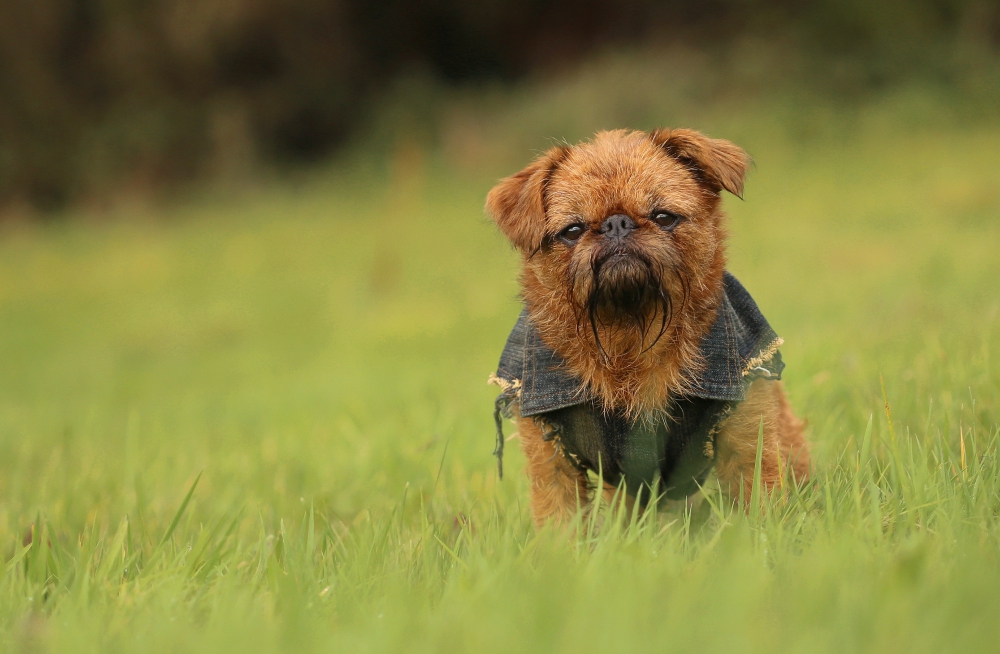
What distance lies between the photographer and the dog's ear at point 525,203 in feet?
10.2

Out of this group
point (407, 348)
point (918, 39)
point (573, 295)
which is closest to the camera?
point (573, 295)

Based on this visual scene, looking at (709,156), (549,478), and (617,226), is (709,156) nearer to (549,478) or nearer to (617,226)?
(617,226)

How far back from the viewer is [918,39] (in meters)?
16.7

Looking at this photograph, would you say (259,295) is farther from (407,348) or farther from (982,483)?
(982,483)

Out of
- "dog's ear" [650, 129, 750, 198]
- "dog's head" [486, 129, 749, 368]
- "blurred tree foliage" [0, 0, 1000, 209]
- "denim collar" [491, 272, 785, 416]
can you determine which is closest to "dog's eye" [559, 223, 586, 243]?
"dog's head" [486, 129, 749, 368]

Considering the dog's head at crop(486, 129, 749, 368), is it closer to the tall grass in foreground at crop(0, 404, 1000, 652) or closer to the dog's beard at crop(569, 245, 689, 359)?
the dog's beard at crop(569, 245, 689, 359)

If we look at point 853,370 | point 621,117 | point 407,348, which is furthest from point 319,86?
point 853,370

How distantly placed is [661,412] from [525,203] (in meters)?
0.92

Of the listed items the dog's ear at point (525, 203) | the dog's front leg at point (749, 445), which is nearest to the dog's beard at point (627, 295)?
the dog's ear at point (525, 203)

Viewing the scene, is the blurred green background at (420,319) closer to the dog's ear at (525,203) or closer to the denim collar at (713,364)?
the denim collar at (713,364)

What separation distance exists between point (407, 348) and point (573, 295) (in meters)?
7.15

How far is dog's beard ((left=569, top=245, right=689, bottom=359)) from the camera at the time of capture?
9.35ft

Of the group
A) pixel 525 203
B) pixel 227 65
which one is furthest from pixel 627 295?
pixel 227 65

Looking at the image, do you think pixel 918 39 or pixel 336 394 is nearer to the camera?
pixel 336 394
